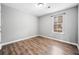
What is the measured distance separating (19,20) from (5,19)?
241mm

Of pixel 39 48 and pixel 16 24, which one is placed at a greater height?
pixel 16 24

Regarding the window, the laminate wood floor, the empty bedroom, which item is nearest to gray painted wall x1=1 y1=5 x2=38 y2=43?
the empty bedroom

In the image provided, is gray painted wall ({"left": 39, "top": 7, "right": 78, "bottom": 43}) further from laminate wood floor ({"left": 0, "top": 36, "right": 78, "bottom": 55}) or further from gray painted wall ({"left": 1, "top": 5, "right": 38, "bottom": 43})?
gray painted wall ({"left": 1, "top": 5, "right": 38, "bottom": 43})

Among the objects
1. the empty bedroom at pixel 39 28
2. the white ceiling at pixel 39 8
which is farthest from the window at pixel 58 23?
the white ceiling at pixel 39 8

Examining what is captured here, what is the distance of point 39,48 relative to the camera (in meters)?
1.27

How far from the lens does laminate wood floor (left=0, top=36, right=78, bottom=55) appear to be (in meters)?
1.13

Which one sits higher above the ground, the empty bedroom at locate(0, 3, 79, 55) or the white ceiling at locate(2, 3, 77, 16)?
the white ceiling at locate(2, 3, 77, 16)

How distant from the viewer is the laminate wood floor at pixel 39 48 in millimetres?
1134

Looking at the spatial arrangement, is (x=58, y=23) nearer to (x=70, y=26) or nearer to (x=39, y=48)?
(x=70, y=26)

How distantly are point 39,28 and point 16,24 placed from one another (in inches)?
17.8

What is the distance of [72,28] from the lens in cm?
112

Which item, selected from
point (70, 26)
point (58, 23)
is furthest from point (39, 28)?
point (70, 26)
